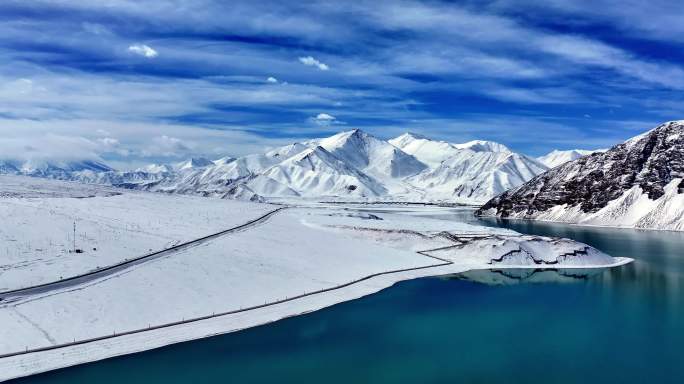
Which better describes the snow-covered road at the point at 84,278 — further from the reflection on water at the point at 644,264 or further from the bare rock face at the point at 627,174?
the bare rock face at the point at 627,174

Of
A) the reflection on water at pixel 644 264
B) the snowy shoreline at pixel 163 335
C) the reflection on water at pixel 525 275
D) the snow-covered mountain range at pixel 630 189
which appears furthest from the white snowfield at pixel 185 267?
the snow-covered mountain range at pixel 630 189

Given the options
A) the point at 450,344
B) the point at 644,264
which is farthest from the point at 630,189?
the point at 450,344

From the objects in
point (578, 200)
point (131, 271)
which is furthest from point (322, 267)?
point (578, 200)

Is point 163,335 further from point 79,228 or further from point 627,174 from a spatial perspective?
point 627,174

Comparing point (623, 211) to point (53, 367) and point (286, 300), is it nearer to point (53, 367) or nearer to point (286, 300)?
point (286, 300)

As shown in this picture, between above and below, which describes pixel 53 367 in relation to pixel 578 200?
below
